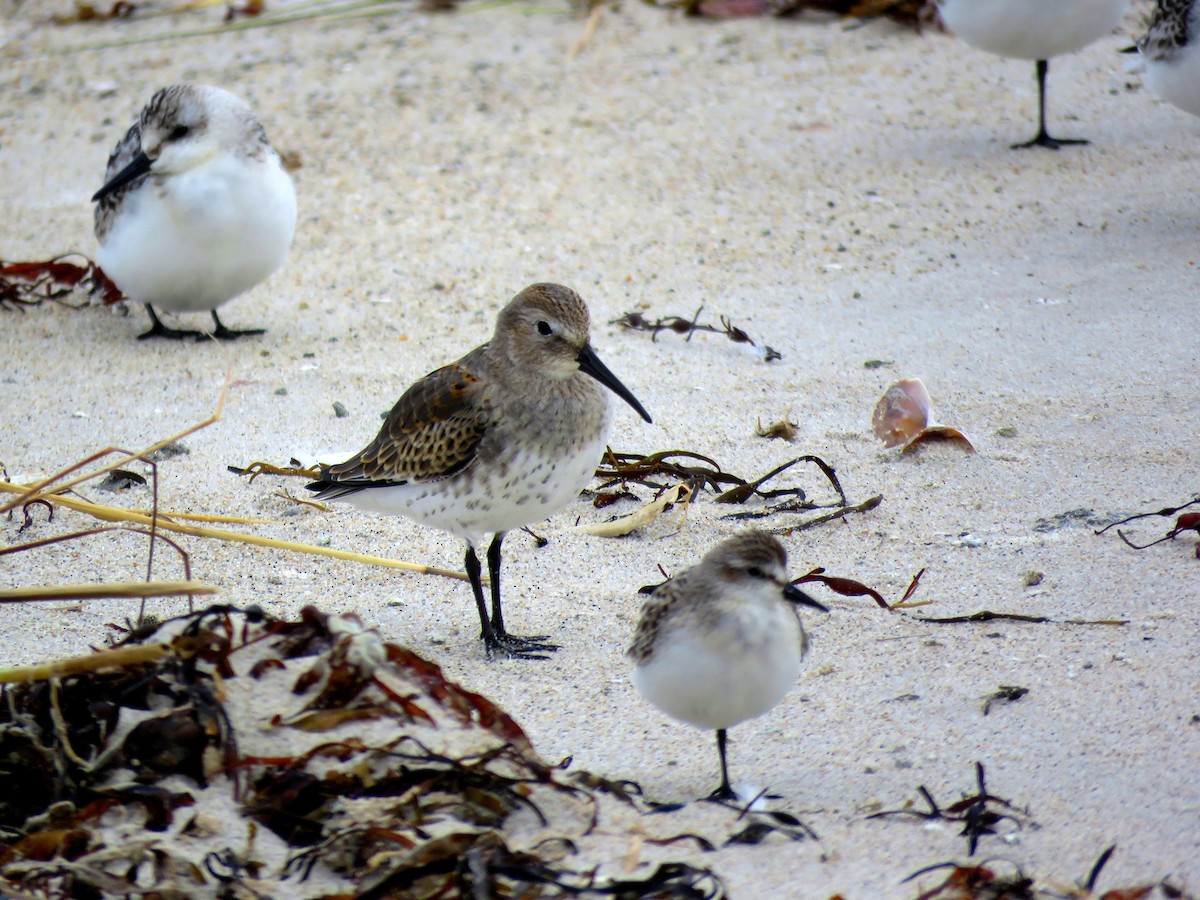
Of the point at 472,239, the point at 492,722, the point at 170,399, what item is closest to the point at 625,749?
the point at 492,722

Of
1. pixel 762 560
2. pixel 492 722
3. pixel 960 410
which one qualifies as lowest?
pixel 960 410

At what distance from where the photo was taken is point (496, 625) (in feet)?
14.0

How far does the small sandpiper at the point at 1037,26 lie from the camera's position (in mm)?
7715

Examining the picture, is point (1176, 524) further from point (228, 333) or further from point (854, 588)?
point (228, 333)

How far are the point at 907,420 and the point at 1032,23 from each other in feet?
11.3

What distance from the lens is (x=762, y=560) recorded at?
3.24 metres

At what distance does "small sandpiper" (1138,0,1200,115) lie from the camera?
7.16 meters

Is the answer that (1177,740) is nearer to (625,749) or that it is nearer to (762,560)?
(762,560)

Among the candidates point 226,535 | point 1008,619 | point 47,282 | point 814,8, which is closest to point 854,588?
point 1008,619

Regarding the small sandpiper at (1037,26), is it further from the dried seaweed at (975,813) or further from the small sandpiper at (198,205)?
the dried seaweed at (975,813)

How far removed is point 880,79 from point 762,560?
635 cm

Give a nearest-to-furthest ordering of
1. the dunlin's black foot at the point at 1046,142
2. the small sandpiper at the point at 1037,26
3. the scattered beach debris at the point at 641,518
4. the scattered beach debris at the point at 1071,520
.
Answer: the scattered beach debris at the point at 1071,520 → the scattered beach debris at the point at 641,518 → the small sandpiper at the point at 1037,26 → the dunlin's black foot at the point at 1046,142

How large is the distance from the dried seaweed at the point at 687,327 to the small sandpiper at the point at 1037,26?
2659 millimetres

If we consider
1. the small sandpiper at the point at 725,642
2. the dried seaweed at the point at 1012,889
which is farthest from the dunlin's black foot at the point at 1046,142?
the dried seaweed at the point at 1012,889
